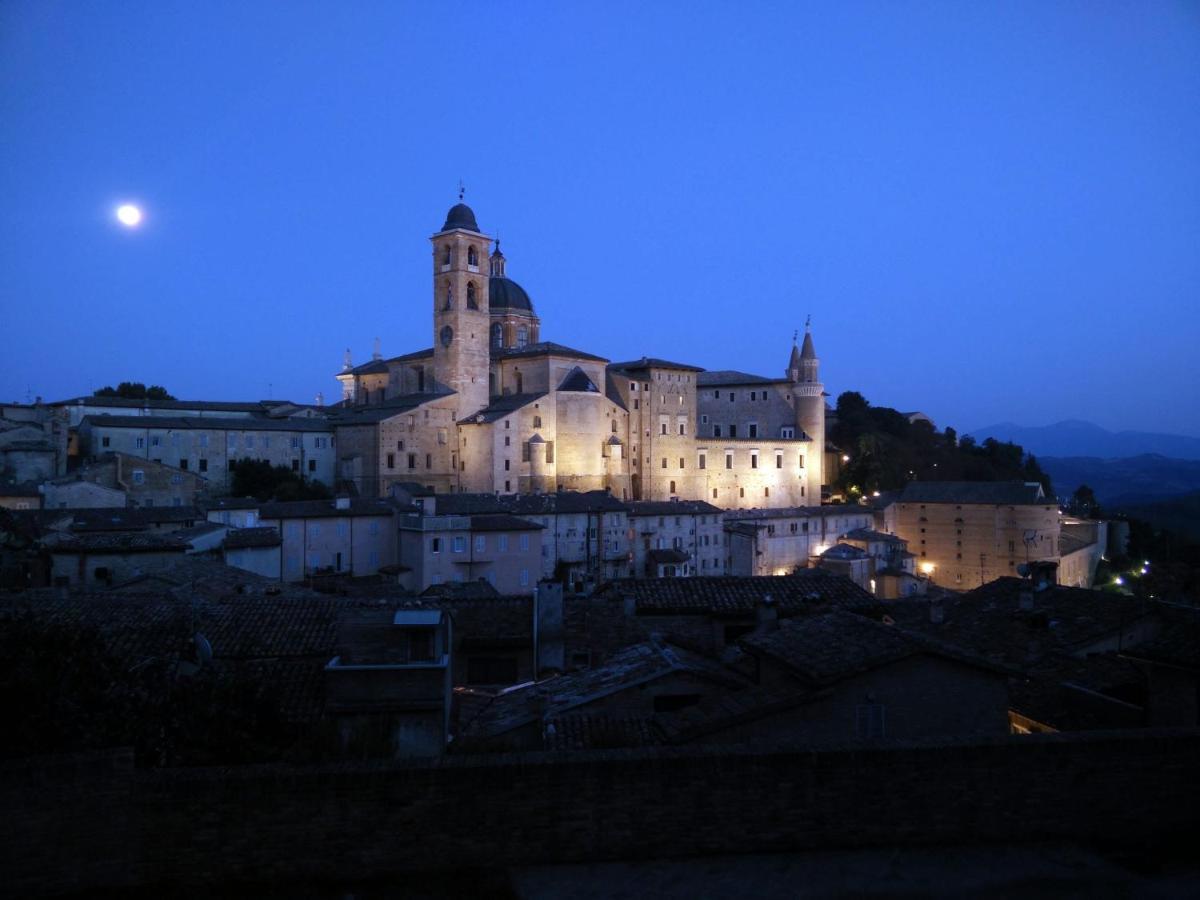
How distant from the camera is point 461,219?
201 ft

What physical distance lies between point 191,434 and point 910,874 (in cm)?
5334

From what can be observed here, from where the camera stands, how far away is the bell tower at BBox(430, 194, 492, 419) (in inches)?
2329

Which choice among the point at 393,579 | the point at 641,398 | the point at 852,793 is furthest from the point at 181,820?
the point at 641,398

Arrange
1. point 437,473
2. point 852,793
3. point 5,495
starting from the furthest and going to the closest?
point 437,473, point 5,495, point 852,793

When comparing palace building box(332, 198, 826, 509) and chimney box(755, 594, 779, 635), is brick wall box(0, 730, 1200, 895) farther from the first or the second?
palace building box(332, 198, 826, 509)

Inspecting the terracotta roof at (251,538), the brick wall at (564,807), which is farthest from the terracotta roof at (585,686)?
the terracotta roof at (251,538)

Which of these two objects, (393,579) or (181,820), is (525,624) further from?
(393,579)

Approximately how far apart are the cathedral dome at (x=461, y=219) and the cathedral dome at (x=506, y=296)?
11658 mm

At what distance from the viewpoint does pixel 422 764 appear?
5.81 m

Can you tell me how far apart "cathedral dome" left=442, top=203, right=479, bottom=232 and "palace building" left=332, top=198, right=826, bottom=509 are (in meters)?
0.11

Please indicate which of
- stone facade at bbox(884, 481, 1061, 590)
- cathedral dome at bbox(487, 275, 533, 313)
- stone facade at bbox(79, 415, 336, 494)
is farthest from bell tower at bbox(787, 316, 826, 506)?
stone facade at bbox(79, 415, 336, 494)

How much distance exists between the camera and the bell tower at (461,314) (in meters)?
59.2

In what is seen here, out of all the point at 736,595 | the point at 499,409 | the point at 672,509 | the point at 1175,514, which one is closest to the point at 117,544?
the point at 736,595

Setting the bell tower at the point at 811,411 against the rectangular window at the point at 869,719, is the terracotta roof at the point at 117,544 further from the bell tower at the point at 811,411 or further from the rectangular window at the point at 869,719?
the bell tower at the point at 811,411
